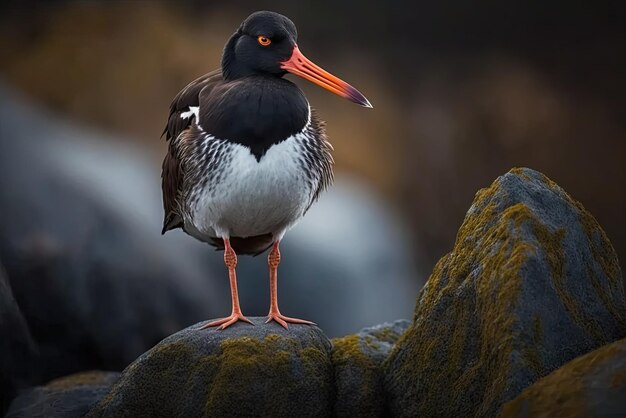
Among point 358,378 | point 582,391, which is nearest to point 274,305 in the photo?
point 358,378

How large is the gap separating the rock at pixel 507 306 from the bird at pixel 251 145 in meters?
0.90

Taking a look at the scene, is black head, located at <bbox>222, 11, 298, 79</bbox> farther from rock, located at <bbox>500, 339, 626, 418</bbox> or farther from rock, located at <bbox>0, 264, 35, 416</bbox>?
rock, located at <bbox>500, 339, 626, 418</bbox>

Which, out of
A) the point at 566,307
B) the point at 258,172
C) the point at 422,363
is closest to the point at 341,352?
the point at 422,363

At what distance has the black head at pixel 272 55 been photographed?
523 cm

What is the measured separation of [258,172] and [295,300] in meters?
3.99

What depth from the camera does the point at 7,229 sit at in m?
7.80

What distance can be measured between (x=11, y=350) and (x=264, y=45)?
2.61m

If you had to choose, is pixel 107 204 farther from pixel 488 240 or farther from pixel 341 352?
pixel 488 240

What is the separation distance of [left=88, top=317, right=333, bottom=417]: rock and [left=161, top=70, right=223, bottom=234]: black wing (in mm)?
936

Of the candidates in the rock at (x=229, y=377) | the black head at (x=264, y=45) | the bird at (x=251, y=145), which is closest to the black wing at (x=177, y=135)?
the bird at (x=251, y=145)

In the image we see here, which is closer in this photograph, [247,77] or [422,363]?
[422,363]

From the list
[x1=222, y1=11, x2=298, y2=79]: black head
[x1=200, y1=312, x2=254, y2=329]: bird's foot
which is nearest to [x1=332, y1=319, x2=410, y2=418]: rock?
[x1=200, y1=312, x2=254, y2=329]: bird's foot

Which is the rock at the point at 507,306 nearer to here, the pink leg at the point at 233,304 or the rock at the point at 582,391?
the rock at the point at 582,391

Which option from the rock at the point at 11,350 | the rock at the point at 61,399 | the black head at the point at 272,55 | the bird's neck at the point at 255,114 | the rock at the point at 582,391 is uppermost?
the black head at the point at 272,55
